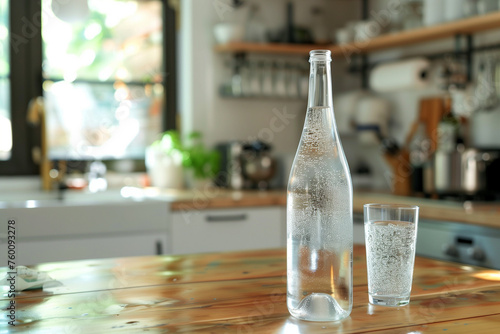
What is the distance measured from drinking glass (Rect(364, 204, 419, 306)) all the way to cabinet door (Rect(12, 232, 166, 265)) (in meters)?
1.78

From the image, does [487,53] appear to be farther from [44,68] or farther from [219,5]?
[44,68]

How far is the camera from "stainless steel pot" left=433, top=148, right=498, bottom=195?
2.34 meters

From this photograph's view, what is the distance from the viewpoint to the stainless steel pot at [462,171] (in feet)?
7.67

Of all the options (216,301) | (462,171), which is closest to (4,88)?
(462,171)

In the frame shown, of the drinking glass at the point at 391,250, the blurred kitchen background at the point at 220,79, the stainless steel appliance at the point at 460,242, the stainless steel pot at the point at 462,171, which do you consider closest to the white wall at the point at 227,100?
the blurred kitchen background at the point at 220,79

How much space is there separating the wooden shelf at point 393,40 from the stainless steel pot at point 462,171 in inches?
21.5

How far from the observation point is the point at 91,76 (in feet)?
10.3

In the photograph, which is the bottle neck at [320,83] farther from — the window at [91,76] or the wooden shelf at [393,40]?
the window at [91,76]

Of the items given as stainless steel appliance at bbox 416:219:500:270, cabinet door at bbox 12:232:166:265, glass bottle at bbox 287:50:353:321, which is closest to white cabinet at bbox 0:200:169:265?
cabinet door at bbox 12:232:166:265

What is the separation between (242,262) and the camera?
1079 mm

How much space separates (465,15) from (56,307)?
89.6 inches

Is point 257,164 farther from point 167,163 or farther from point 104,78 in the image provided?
point 104,78

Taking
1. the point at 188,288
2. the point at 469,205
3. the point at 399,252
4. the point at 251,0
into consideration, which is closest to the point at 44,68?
the point at 251,0

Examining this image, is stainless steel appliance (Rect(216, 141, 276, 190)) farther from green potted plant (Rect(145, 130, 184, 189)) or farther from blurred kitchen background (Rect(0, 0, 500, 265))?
green potted plant (Rect(145, 130, 184, 189))
